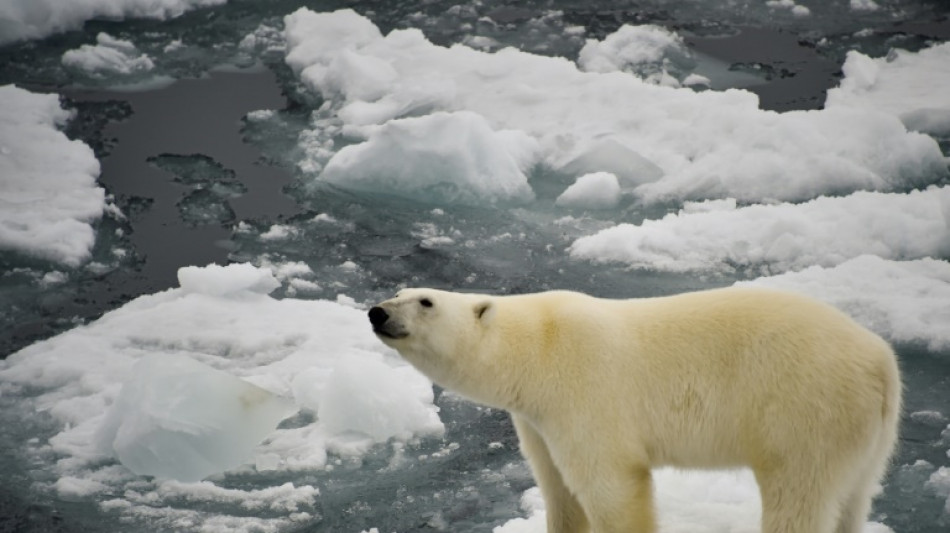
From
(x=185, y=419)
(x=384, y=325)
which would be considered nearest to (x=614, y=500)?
(x=384, y=325)

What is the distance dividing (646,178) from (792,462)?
4700 millimetres

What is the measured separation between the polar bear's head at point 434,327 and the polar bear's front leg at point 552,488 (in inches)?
15.2

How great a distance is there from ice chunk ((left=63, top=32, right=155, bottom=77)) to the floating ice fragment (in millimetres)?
5556

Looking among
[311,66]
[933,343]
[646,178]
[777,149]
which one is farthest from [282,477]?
[311,66]

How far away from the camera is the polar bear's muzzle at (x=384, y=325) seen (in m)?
3.73

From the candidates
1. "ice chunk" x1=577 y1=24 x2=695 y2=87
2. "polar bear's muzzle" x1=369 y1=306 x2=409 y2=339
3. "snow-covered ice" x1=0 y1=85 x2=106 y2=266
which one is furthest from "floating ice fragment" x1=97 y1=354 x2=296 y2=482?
"ice chunk" x1=577 y1=24 x2=695 y2=87

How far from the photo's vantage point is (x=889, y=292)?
6.21 meters

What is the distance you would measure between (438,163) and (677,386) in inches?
174

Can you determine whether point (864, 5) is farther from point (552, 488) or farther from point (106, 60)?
point (552, 488)

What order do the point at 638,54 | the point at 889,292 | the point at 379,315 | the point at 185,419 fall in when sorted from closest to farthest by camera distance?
the point at 379,315 < the point at 185,419 < the point at 889,292 < the point at 638,54

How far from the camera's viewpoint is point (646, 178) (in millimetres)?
8117

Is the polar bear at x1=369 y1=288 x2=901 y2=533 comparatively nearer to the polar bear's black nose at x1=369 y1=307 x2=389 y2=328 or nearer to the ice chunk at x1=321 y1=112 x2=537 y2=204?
the polar bear's black nose at x1=369 y1=307 x2=389 y2=328

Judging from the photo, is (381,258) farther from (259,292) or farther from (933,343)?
(933,343)

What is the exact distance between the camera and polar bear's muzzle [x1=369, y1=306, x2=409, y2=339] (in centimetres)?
373
